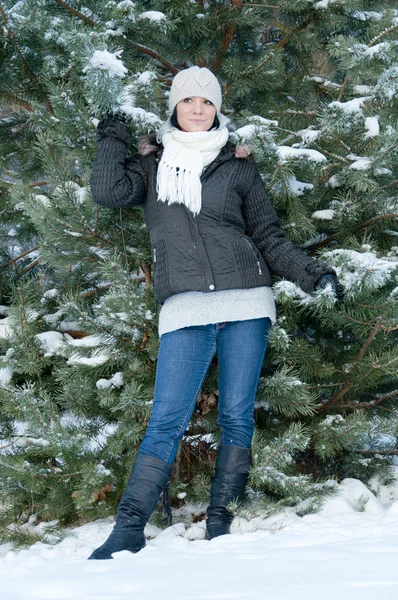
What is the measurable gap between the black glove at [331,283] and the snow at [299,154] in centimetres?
56

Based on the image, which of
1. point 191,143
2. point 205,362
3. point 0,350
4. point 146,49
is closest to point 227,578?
point 205,362

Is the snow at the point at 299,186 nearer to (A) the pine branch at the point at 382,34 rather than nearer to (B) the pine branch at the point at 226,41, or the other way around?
(A) the pine branch at the point at 382,34

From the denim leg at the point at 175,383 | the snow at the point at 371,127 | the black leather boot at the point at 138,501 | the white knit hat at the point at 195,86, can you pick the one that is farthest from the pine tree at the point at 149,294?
the black leather boot at the point at 138,501

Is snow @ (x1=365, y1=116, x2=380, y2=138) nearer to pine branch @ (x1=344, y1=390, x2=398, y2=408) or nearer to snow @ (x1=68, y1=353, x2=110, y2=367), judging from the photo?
pine branch @ (x1=344, y1=390, x2=398, y2=408)

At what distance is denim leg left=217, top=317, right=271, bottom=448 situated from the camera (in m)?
2.98

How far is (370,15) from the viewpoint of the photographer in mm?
Answer: 4148

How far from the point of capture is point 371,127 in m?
3.02

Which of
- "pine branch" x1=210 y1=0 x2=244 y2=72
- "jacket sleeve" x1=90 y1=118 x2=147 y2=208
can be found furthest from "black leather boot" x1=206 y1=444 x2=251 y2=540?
"pine branch" x1=210 y1=0 x2=244 y2=72

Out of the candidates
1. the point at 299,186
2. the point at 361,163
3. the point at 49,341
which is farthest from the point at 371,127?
the point at 49,341

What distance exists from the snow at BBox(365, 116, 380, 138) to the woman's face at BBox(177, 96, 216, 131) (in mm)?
773

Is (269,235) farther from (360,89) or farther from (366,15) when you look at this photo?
(366,15)

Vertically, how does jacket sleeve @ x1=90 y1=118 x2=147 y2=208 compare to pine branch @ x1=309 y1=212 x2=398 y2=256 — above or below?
above

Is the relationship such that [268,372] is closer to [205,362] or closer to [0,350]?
[205,362]

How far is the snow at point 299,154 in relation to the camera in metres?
2.96
